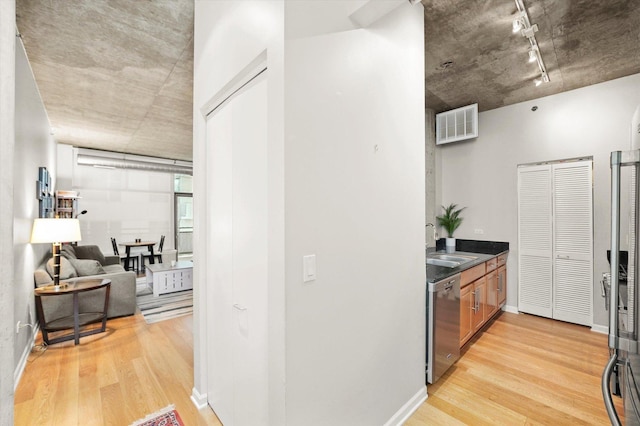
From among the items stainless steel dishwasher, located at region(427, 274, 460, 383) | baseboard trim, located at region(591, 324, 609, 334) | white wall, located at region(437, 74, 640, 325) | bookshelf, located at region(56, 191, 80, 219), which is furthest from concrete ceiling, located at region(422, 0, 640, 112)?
bookshelf, located at region(56, 191, 80, 219)

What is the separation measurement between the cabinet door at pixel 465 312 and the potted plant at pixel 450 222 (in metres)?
1.56

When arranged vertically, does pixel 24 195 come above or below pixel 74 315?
above

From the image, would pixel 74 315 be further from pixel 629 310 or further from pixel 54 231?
pixel 629 310

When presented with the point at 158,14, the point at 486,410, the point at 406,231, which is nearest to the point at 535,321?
the point at 486,410

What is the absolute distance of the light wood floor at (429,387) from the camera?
201cm

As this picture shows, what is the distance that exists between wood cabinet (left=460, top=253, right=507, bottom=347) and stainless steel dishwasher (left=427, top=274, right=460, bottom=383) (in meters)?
0.28

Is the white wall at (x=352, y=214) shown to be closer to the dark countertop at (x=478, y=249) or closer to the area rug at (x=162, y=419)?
the area rug at (x=162, y=419)

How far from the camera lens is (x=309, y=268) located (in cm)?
133

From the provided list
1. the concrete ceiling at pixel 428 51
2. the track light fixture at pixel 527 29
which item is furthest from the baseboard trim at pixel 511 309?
the track light fixture at pixel 527 29

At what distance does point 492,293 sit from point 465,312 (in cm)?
106

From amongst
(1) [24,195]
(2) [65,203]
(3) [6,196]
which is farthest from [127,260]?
(3) [6,196]

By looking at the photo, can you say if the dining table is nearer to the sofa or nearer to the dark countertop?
the sofa

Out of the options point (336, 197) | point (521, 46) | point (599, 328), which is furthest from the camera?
point (599, 328)

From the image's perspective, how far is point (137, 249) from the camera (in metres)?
7.40
